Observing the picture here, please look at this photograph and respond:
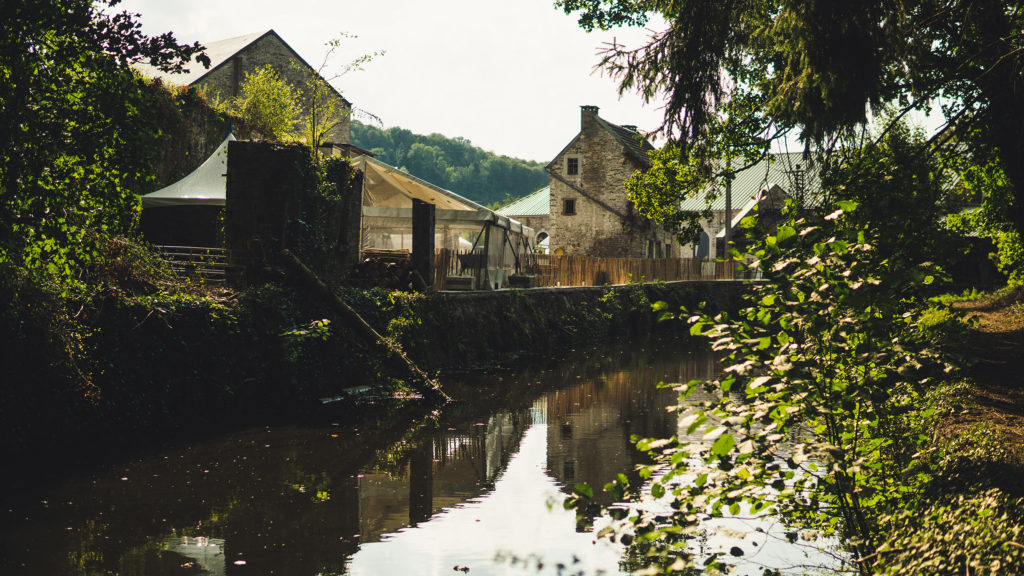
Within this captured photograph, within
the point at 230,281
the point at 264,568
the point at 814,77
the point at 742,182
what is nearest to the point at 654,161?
the point at 814,77

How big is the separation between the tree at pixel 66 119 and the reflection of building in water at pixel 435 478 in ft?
10.8

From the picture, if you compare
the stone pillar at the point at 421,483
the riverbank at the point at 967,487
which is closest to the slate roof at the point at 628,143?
the riverbank at the point at 967,487

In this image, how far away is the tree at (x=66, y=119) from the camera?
6137 millimetres

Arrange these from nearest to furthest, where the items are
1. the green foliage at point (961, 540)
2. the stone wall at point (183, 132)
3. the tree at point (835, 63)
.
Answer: the green foliage at point (961, 540)
the tree at point (835, 63)
the stone wall at point (183, 132)

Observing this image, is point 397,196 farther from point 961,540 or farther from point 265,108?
point 961,540

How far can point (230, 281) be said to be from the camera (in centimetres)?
1089

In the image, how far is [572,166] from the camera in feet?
138

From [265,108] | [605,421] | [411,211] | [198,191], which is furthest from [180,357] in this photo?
[265,108]

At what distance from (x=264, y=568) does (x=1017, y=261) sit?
17.1 meters

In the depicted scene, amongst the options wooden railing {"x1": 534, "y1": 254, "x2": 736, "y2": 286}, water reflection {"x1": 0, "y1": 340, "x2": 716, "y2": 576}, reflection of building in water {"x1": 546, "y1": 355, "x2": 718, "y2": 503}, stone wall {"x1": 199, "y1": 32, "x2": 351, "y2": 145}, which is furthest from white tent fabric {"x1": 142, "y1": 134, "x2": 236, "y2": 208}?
stone wall {"x1": 199, "y1": 32, "x2": 351, "y2": 145}

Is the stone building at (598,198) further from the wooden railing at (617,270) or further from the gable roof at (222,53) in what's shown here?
the gable roof at (222,53)

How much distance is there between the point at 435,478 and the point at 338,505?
50.1 inches

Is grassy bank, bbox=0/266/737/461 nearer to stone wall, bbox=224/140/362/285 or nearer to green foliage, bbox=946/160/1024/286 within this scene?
stone wall, bbox=224/140/362/285

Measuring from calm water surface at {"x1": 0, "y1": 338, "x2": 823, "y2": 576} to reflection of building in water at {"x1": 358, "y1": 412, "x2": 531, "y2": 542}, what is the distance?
19mm
